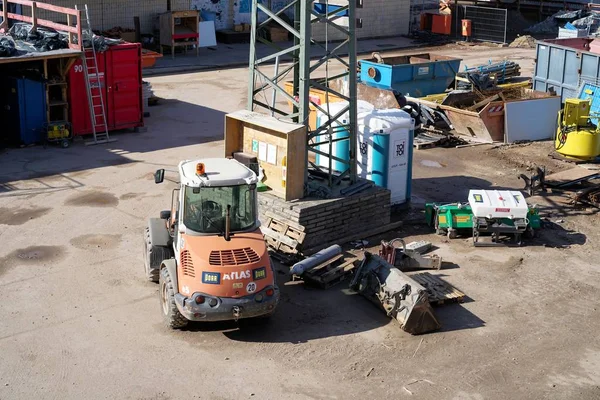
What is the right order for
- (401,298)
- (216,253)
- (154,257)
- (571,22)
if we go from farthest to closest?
(571,22), (154,257), (401,298), (216,253)

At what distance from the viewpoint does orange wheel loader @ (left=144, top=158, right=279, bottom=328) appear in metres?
11.2

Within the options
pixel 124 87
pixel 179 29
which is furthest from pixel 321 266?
pixel 179 29

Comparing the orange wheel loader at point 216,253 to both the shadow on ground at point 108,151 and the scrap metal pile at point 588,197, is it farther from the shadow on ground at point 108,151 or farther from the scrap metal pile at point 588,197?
the scrap metal pile at point 588,197

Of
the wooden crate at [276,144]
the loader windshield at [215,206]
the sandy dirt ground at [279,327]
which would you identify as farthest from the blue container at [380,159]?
the loader windshield at [215,206]

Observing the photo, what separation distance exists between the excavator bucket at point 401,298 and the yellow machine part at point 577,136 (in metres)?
9.58

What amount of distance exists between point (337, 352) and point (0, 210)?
27.0 ft

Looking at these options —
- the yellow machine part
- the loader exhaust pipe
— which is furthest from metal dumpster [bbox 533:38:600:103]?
the loader exhaust pipe

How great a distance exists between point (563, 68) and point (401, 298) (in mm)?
14466

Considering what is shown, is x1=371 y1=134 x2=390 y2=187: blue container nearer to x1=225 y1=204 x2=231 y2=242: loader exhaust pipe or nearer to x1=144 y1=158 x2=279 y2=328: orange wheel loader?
x1=144 y1=158 x2=279 y2=328: orange wheel loader

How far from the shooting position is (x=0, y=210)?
54.3 ft

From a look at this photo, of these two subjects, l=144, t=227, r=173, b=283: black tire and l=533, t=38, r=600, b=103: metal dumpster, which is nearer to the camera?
l=144, t=227, r=173, b=283: black tire

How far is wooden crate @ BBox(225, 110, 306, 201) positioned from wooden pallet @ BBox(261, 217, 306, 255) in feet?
1.61

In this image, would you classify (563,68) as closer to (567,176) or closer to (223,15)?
(567,176)

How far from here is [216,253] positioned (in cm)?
1140
